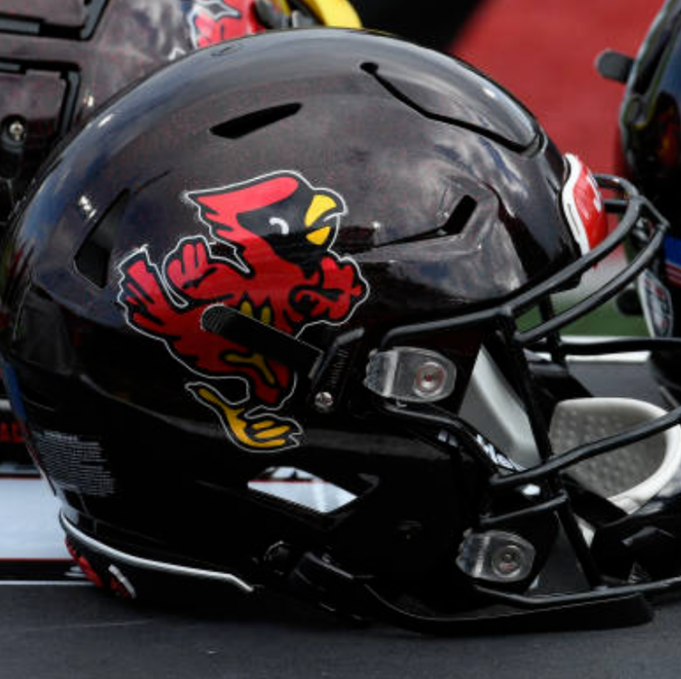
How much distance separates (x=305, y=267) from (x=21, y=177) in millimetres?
906

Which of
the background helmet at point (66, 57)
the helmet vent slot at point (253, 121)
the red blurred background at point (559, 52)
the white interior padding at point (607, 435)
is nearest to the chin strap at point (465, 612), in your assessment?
the white interior padding at point (607, 435)

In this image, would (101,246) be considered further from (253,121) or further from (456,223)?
(456,223)

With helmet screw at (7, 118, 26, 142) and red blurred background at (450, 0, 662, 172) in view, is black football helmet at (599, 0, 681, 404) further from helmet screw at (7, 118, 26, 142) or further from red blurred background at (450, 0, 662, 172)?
red blurred background at (450, 0, 662, 172)

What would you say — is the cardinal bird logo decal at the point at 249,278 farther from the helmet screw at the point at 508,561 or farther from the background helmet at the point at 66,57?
the background helmet at the point at 66,57

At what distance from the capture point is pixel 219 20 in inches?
95.7

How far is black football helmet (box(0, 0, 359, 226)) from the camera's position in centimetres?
231

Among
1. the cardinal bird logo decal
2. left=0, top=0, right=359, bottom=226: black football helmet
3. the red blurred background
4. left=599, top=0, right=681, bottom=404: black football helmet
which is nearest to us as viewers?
the cardinal bird logo decal

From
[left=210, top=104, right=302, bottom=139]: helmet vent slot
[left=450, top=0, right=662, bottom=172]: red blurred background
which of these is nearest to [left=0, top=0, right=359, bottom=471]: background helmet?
[left=210, top=104, right=302, bottom=139]: helmet vent slot

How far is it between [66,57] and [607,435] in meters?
1.06

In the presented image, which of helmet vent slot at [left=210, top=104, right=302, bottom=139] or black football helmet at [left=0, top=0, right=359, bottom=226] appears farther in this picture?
black football helmet at [left=0, top=0, right=359, bottom=226]

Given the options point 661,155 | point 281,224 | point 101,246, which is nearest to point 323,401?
point 281,224

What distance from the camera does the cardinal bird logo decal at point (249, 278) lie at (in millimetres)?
1562

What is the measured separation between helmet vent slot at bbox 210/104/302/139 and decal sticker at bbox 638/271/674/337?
3.66 feet

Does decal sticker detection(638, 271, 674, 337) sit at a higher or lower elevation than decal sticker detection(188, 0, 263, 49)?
lower
